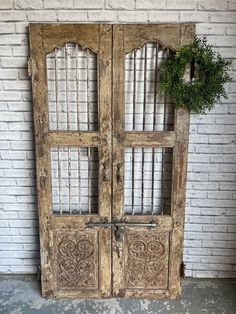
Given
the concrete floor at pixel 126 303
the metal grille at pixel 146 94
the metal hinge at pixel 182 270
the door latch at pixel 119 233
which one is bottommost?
the concrete floor at pixel 126 303

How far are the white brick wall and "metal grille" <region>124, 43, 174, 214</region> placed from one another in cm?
18

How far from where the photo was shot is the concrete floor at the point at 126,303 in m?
2.70

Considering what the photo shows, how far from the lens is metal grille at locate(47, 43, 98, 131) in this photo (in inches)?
100

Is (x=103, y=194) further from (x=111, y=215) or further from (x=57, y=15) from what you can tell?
(x=57, y=15)

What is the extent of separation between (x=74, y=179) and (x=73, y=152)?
20 centimetres

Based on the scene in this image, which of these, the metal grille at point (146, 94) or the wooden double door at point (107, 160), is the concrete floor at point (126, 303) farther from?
the metal grille at point (146, 94)

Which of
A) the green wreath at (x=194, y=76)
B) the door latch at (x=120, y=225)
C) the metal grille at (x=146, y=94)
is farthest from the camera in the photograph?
the door latch at (x=120, y=225)

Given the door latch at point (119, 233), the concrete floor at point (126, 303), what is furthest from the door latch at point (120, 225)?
the concrete floor at point (126, 303)

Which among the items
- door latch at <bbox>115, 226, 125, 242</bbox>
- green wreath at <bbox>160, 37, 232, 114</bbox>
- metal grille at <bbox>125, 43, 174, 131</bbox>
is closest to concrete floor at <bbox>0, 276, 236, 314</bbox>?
door latch at <bbox>115, 226, 125, 242</bbox>

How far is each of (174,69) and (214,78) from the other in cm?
25

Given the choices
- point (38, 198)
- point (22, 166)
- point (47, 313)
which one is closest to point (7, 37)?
point (22, 166)

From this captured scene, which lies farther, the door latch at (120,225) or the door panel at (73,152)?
the door latch at (120,225)

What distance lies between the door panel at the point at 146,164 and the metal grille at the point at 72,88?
0.58 feet

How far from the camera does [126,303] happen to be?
2.78 m
